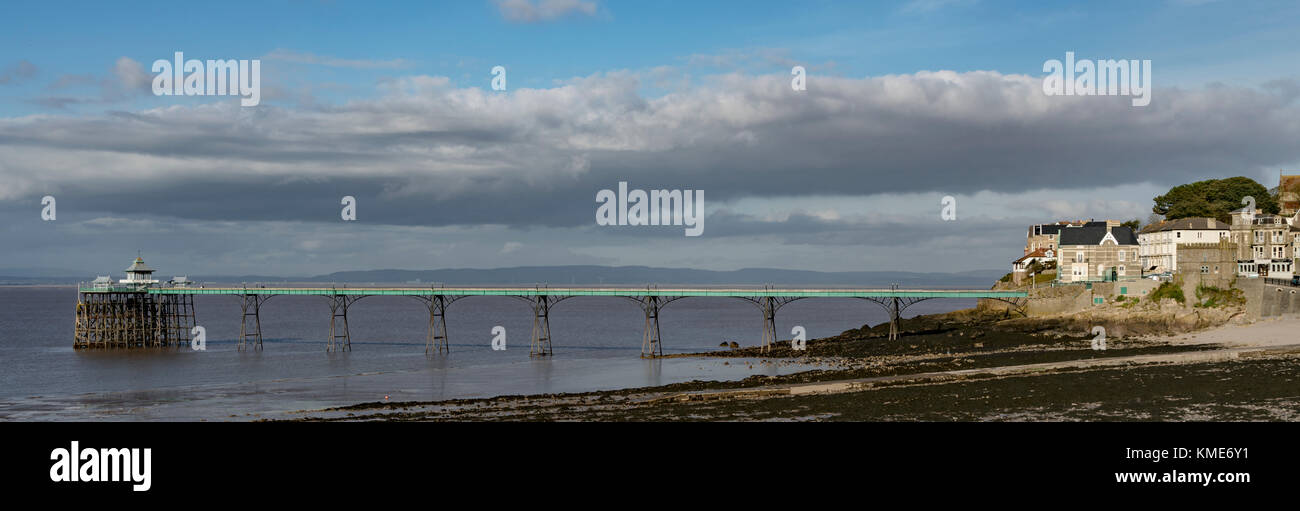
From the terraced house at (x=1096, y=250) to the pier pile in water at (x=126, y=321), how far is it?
74391 mm

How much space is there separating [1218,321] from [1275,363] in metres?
23.1

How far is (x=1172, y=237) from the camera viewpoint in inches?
3164

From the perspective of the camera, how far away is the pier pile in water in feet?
265

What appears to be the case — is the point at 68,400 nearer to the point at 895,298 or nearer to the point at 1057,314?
the point at 895,298

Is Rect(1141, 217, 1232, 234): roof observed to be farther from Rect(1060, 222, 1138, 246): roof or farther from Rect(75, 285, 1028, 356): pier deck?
Rect(75, 285, 1028, 356): pier deck

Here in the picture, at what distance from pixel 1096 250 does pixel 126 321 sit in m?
83.4

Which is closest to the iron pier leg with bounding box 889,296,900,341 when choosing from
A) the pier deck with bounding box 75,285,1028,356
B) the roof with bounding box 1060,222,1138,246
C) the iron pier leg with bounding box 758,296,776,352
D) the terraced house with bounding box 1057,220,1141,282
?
the pier deck with bounding box 75,285,1028,356

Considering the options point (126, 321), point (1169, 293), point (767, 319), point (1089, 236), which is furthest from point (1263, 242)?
point (126, 321)

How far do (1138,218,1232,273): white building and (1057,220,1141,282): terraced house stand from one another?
1885 mm

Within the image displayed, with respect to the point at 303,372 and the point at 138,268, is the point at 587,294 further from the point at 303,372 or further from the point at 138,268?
the point at 138,268

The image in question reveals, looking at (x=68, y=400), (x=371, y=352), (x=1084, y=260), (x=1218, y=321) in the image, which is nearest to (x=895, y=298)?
(x=1218, y=321)

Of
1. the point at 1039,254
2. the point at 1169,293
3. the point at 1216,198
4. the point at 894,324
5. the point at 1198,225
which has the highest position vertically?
the point at 1216,198

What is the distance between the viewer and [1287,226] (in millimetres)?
75250
